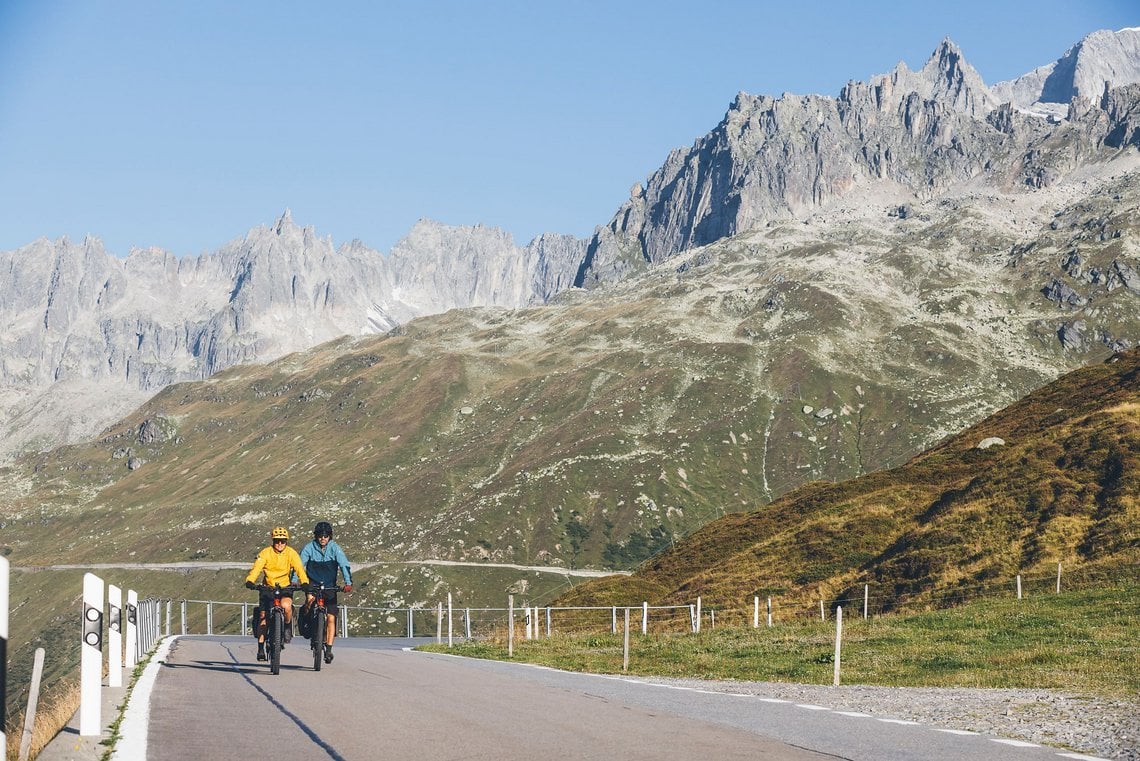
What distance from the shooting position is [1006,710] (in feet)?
57.5

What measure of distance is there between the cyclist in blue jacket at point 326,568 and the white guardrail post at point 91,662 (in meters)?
10.6

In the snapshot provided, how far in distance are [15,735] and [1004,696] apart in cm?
1553

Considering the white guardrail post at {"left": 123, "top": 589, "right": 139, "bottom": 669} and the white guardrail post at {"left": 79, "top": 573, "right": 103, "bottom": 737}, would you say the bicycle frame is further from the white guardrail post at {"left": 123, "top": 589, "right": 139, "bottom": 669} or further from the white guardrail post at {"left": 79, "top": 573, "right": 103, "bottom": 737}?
the white guardrail post at {"left": 79, "top": 573, "right": 103, "bottom": 737}

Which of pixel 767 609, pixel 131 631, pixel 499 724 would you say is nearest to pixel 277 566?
pixel 131 631

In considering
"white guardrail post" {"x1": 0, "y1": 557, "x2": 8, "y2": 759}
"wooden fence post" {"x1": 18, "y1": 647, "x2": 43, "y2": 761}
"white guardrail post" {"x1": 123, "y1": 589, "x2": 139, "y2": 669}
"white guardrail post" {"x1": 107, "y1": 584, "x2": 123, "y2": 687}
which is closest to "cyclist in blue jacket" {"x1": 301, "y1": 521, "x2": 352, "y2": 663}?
"white guardrail post" {"x1": 123, "y1": 589, "x2": 139, "y2": 669}

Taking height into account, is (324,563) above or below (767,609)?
above

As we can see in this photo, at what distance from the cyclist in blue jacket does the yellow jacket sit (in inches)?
36.1

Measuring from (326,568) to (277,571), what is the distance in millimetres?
1907

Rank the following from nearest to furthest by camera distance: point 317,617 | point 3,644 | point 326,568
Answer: point 3,644
point 317,617
point 326,568

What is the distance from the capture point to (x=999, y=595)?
4994 cm

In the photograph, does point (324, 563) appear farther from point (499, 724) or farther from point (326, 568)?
point (499, 724)

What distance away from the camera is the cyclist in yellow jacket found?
23.6m

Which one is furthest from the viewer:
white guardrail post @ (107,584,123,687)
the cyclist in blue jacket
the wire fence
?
the wire fence

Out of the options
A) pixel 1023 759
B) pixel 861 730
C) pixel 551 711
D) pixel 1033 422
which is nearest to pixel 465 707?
pixel 551 711
